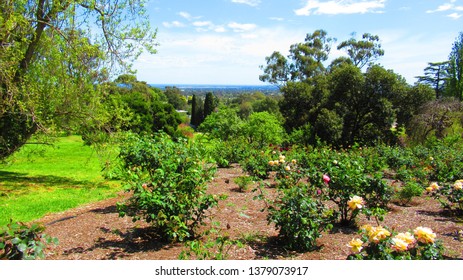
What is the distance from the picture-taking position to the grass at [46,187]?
22.7 ft

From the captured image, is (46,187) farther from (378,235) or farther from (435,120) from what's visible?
(435,120)

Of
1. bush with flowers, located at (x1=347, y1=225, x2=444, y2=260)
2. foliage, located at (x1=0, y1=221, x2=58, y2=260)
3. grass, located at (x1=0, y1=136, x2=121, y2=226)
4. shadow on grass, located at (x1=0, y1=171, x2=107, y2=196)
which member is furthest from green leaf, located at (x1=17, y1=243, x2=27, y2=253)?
shadow on grass, located at (x1=0, y1=171, x2=107, y2=196)

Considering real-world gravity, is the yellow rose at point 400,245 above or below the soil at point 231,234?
above

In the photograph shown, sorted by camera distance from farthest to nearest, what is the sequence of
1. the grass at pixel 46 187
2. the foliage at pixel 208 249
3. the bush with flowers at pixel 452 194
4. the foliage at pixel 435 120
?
1. the foliage at pixel 435 120
2. the grass at pixel 46 187
3. the bush with flowers at pixel 452 194
4. the foliage at pixel 208 249

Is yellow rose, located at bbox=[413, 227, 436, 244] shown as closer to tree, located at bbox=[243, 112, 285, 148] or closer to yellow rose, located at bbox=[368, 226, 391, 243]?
yellow rose, located at bbox=[368, 226, 391, 243]

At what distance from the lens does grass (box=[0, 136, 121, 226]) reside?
692 cm

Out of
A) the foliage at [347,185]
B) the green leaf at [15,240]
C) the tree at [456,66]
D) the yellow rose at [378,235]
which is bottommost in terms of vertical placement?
the foliage at [347,185]

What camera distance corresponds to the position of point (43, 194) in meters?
8.48

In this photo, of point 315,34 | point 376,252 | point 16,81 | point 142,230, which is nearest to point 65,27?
point 16,81

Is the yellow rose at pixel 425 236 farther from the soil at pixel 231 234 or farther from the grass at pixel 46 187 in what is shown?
the grass at pixel 46 187

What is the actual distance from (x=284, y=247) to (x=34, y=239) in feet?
8.42

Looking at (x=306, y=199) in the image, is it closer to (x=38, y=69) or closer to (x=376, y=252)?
(x=376, y=252)

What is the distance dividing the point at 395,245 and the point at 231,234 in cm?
227

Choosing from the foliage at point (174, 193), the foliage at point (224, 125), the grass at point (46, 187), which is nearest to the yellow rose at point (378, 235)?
the foliage at point (174, 193)
